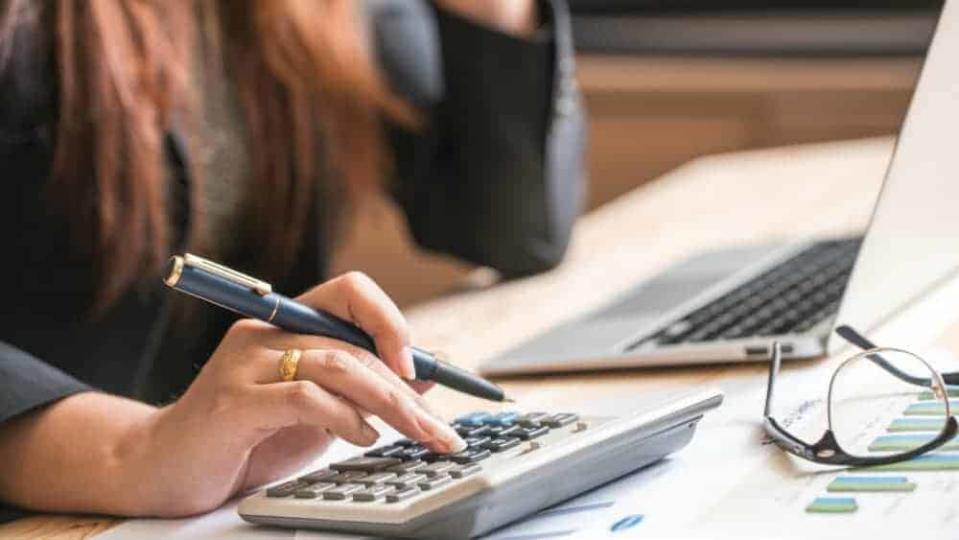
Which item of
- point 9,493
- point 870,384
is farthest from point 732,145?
point 9,493

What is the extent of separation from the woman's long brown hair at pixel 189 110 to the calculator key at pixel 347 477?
411mm

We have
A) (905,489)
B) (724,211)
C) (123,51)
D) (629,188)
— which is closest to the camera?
(905,489)

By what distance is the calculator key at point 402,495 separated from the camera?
64 cm

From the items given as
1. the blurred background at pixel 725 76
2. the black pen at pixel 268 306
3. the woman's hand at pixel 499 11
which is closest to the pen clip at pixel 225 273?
the black pen at pixel 268 306

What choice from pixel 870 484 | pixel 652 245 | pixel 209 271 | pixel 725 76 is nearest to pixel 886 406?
pixel 870 484

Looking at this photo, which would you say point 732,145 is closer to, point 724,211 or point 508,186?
point 724,211

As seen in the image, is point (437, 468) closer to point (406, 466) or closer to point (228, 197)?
point (406, 466)

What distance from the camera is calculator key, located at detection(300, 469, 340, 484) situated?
0.71m

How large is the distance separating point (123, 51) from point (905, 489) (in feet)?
2.06

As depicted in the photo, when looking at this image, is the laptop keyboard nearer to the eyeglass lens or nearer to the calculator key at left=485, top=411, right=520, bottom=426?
the eyeglass lens

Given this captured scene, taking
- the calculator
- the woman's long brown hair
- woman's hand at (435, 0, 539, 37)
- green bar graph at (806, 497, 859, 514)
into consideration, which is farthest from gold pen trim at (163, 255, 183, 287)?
woman's hand at (435, 0, 539, 37)

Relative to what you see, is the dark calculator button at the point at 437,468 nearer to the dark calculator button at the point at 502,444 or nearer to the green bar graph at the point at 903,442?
the dark calculator button at the point at 502,444

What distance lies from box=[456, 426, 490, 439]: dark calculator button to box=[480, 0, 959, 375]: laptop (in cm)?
23

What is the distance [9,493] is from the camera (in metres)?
0.78
